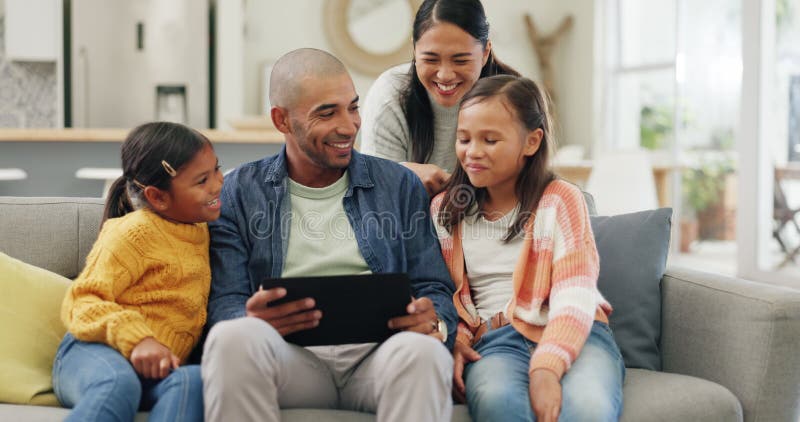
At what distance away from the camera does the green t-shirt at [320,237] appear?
186cm

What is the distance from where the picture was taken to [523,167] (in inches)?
77.5

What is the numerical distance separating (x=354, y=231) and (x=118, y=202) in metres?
0.54

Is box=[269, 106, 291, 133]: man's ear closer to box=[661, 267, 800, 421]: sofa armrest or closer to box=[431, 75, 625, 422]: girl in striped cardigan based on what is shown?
box=[431, 75, 625, 422]: girl in striped cardigan

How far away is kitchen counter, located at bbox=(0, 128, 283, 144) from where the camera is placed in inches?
167

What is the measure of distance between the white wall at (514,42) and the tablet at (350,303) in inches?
216

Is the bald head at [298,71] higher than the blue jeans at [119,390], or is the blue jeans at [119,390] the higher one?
the bald head at [298,71]

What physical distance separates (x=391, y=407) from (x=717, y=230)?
5.82m

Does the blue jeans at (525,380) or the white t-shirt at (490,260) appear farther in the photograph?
the white t-shirt at (490,260)

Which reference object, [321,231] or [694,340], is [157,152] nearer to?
[321,231]

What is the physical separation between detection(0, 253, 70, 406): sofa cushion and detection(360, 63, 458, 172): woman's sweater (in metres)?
0.91

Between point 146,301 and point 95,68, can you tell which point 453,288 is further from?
point 95,68

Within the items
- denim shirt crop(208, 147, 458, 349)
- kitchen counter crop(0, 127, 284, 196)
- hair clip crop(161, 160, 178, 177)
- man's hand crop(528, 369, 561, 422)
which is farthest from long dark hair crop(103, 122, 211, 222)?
kitchen counter crop(0, 127, 284, 196)

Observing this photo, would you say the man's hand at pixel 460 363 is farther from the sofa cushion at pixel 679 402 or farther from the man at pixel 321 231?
the sofa cushion at pixel 679 402

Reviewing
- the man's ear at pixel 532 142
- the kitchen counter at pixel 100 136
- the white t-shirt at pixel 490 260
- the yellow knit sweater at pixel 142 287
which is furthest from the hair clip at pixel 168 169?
the kitchen counter at pixel 100 136
